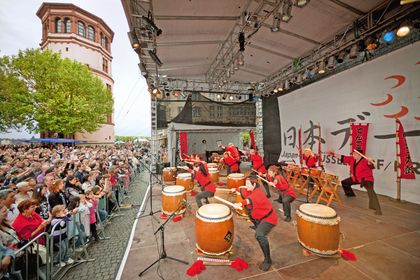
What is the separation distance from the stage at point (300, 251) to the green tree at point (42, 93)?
56.4 feet

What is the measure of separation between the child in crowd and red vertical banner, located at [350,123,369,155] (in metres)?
9.48

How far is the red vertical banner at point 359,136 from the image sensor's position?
22.7 ft

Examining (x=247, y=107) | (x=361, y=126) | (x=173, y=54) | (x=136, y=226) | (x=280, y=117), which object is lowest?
(x=136, y=226)

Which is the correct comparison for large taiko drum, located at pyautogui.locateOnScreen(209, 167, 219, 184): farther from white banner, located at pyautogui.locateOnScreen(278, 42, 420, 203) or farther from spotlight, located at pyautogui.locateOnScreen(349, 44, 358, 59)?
spotlight, located at pyautogui.locateOnScreen(349, 44, 358, 59)

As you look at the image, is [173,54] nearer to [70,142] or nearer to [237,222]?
[237,222]

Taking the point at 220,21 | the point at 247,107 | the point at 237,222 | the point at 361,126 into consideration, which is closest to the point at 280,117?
the point at 247,107

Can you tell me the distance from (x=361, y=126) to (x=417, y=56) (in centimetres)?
262

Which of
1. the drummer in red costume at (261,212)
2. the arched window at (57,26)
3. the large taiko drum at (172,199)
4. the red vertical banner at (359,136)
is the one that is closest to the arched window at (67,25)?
the arched window at (57,26)

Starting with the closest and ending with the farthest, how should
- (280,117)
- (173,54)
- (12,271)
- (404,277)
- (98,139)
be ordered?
(12,271) → (404,277) → (173,54) → (280,117) → (98,139)

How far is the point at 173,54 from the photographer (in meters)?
8.56

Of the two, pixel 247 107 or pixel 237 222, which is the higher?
pixel 247 107

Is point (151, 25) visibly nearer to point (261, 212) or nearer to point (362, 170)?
point (261, 212)

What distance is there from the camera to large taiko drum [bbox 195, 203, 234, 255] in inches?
125

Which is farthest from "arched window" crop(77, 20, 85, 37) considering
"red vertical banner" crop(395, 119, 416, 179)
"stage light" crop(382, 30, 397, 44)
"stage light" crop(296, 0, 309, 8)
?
"red vertical banner" crop(395, 119, 416, 179)
